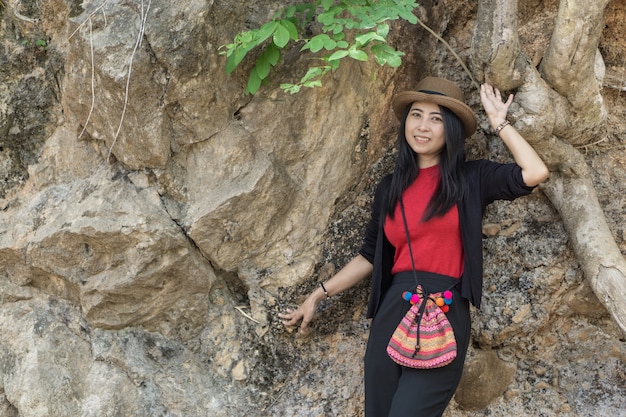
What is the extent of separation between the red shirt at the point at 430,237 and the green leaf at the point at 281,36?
826 mm

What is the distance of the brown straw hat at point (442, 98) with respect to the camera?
2.79 meters

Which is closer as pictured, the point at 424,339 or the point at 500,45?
Answer: the point at 424,339

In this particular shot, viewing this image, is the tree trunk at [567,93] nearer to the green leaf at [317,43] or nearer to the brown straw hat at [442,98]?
the brown straw hat at [442,98]

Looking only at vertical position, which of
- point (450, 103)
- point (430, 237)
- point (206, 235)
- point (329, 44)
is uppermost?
point (329, 44)

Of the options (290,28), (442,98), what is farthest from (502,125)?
(290,28)

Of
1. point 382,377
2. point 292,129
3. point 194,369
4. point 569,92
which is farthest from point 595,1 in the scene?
point 194,369

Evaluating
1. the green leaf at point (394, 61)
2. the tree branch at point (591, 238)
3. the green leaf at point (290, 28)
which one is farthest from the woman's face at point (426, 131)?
the tree branch at point (591, 238)

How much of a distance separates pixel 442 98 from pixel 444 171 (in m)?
0.30

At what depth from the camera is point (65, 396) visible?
3.06 meters

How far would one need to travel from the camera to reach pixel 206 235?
3.11m

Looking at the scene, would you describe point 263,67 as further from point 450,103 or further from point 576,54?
point 576,54

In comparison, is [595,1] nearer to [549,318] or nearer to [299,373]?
[549,318]

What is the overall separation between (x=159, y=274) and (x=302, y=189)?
78 centimetres

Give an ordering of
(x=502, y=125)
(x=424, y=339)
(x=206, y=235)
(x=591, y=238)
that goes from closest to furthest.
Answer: (x=424, y=339) → (x=502, y=125) → (x=591, y=238) → (x=206, y=235)
